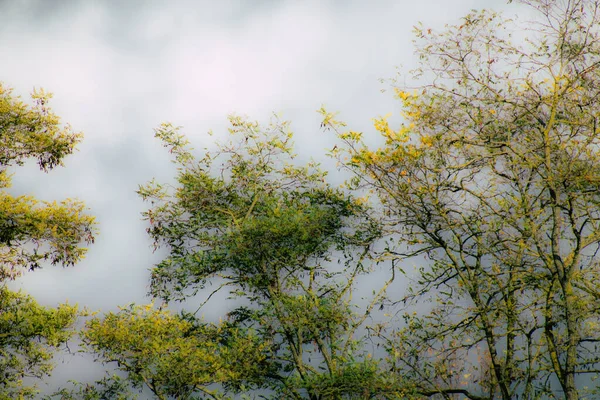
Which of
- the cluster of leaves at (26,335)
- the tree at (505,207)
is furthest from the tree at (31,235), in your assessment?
the tree at (505,207)

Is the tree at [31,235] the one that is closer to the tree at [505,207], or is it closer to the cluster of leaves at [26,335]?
the cluster of leaves at [26,335]

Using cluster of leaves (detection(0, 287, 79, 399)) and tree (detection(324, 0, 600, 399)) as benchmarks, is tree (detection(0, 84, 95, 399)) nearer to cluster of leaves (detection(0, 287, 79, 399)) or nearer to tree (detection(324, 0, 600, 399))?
cluster of leaves (detection(0, 287, 79, 399))

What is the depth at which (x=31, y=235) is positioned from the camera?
1172 cm

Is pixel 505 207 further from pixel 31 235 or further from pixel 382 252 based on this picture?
pixel 31 235

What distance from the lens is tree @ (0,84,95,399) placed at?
11.6 metres

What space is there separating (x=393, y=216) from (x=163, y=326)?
17.2ft

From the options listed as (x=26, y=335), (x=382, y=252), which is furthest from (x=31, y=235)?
(x=382, y=252)

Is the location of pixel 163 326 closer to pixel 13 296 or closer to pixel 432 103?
pixel 13 296

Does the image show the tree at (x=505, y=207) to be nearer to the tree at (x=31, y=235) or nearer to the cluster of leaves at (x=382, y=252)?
the cluster of leaves at (x=382, y=252)

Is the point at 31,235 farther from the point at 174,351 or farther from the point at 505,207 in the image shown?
the point at 505,207

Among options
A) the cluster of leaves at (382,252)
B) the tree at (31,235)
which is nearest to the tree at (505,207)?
the cluster of leaves at (382,252)

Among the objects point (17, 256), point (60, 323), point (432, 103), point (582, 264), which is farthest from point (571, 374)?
point (17, 256)

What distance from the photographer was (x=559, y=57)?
908 centimetres

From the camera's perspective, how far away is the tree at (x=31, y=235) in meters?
11.6
